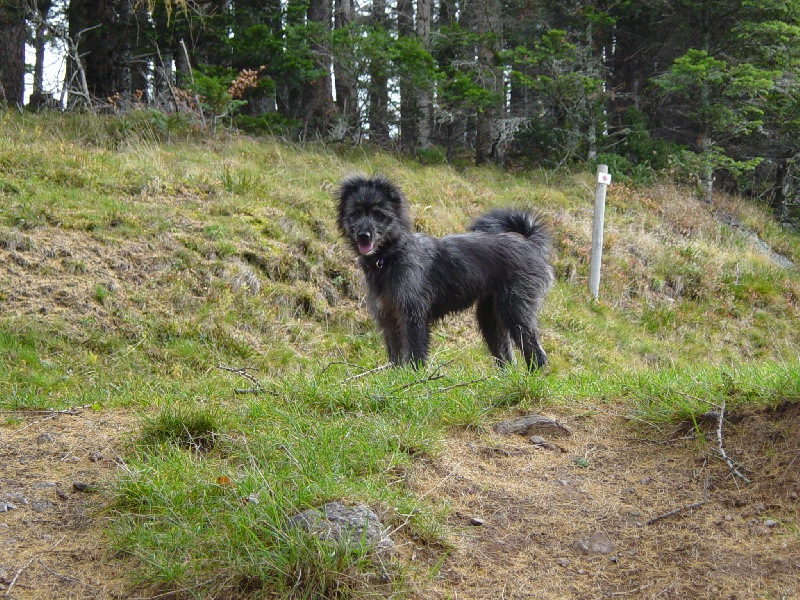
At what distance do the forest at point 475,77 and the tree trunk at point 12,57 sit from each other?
0.12ft

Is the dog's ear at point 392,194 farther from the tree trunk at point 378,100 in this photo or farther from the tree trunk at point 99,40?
the tree trunk at point 99,40

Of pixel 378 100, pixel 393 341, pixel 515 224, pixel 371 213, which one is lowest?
pixel 393 341

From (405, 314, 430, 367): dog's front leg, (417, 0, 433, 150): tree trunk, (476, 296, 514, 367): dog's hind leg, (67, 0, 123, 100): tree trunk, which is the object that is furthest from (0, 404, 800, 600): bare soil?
(417, 0, 433, 150): tree trunk

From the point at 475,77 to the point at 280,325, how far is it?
1032 cm

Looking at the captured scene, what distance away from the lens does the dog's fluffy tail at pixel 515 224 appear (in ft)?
25.7

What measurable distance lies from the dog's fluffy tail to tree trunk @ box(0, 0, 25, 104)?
33.3ft

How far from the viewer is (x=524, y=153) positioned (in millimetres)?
17516

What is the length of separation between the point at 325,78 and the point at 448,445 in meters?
13.9

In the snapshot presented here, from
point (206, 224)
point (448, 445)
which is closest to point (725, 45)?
point (206, 224)

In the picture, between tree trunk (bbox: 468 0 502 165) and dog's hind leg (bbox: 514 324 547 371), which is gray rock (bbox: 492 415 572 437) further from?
tree trunk (bbox: 468 0 502 165)

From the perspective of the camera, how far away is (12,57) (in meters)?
13.9

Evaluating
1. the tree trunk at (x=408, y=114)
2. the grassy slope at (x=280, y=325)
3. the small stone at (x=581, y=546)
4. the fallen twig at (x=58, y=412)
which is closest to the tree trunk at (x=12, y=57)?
the grassy slope at (x=280, y=325)

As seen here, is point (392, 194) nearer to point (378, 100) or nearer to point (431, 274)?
point (431, 274)

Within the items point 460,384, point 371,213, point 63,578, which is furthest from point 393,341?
point 63,578
